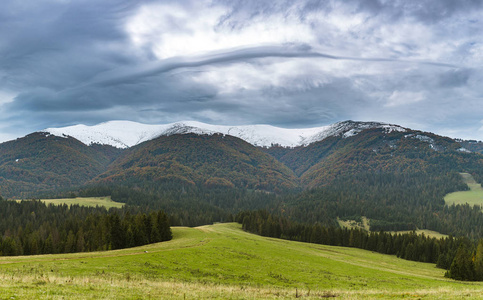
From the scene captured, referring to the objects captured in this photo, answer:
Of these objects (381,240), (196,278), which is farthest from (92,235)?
(381,240)

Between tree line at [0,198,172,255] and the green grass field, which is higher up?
the green grass field

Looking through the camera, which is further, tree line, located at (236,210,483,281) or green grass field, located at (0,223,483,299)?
tree line, located at (236,210,483,281)

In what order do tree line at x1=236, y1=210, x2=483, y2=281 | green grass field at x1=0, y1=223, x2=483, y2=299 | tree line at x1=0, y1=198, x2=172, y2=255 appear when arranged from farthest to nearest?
tree line at x1=236, y1=210, x2=483, y2=281 < tree line at x1=0, y1=198, x2=172, y2=255 < green grass field at x1=0, y1=223, x2=483, y2=299

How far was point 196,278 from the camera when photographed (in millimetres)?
38312

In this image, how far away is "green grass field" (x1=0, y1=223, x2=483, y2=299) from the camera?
77.3 ft

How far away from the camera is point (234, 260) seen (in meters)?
53.1

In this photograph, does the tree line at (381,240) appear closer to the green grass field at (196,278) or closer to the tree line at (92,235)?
the green grass field at (196,278)

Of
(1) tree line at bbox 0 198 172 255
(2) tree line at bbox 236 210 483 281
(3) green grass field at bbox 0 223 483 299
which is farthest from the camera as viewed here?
(2) tree line at bbox 236 210 483 281

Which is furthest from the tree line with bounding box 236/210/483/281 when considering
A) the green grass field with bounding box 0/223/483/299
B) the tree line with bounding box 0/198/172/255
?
the tree line with bounding box 0/198/172/255

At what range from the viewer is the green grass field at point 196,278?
23570 mm

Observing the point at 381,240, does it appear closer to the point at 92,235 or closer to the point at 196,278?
the point at 196,278

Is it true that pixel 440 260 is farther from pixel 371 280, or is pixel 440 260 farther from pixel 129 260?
pixel 129 260

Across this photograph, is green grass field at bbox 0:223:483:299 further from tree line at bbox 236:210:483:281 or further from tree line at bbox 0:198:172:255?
tree line at bbox 236:210:483:281

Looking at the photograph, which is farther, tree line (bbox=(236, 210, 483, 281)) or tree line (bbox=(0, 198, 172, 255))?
tree line (bbox=(236, 210, 483, 281))
